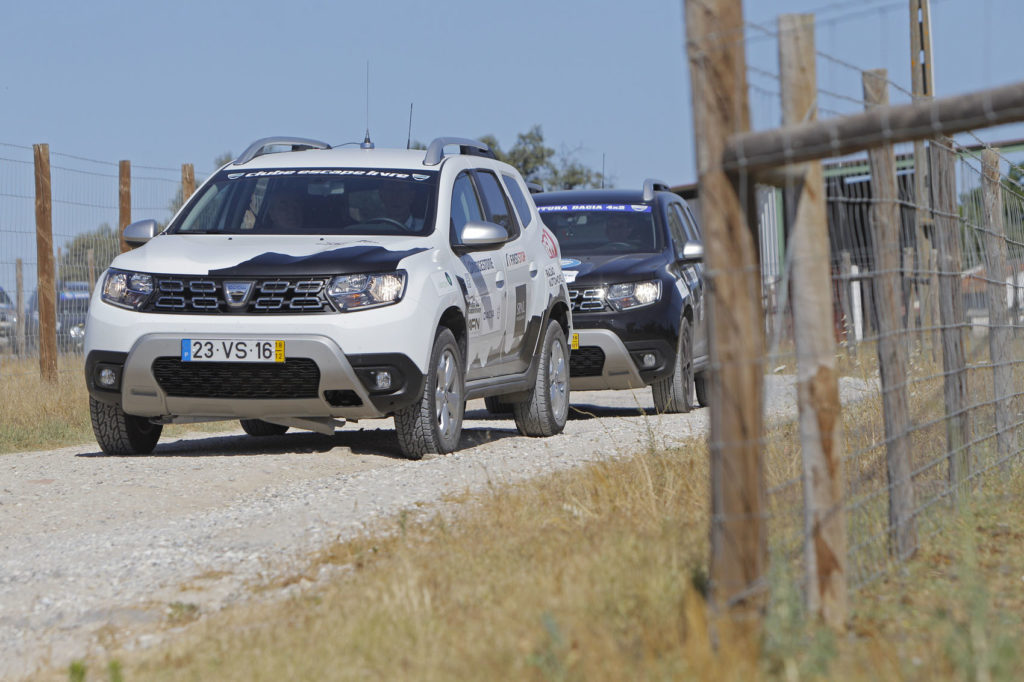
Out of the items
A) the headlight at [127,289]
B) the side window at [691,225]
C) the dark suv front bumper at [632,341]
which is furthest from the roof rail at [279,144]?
the side window at [691,225]

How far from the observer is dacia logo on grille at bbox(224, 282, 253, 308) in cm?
804

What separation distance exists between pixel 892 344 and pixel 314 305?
395cm

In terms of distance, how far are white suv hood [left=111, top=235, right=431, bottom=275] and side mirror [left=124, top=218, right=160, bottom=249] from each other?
0.82 ft

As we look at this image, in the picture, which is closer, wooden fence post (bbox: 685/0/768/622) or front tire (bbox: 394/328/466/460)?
wooden fence post (bbox: 685/0/768/622)

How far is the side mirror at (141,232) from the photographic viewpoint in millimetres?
8945

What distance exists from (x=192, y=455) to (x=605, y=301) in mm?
4033

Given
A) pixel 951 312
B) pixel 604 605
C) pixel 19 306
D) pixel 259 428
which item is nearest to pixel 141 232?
pixel 259 428

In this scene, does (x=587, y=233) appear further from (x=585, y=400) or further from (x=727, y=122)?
(x=727, y=122)

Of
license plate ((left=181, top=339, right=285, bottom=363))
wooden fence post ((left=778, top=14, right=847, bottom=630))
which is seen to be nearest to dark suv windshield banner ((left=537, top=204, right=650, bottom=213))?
license plate ((left=181, top=339, right=285, bottom=363))

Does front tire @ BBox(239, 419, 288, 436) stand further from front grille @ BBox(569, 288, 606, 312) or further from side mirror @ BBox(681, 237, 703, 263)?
side mirror @ BBox(681, 237, 703, 263)

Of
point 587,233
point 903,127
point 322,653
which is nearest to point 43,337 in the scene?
point 587,233

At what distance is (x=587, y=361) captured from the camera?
11.7 metres

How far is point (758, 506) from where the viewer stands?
372cm

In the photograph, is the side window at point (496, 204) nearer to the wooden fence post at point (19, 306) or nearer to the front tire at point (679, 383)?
the front tire at point (679, 383)
